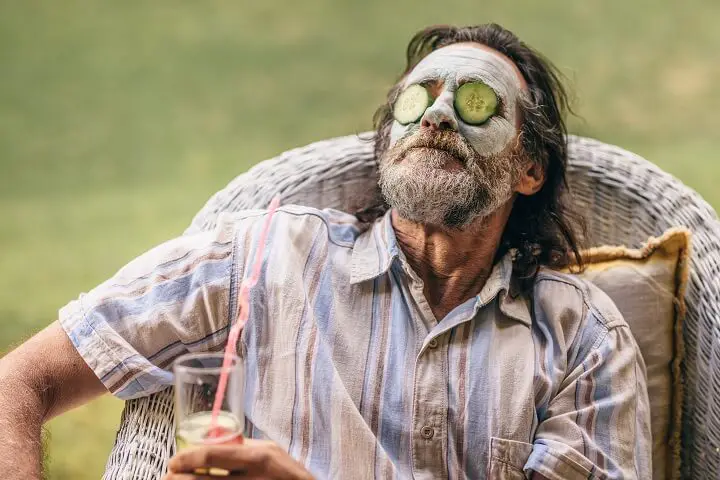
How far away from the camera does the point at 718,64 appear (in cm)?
460

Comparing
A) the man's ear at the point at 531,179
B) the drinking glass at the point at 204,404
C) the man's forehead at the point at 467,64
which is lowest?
the drinking glass at the point at 204,404

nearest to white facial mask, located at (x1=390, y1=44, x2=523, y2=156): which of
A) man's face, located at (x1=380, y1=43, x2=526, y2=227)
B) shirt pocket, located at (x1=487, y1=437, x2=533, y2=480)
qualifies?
man's face, located at (x1=380, y1=43, x2=526, y2=227)

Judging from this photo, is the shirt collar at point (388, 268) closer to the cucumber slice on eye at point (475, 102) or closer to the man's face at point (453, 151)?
the man's face at point (453, 151)

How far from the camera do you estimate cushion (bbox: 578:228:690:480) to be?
2.10 m

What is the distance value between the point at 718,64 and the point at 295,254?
3.51 metres

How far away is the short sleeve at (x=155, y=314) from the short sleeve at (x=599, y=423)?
65cm

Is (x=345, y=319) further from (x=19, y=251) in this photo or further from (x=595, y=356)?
(x=19, y=251)

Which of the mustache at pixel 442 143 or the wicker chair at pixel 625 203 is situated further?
the wicker chair at pixel 625 203

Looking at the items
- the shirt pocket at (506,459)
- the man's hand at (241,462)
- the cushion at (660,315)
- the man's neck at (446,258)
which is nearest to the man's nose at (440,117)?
the man's neck at (446,258)

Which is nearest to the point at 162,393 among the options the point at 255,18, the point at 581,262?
the point at 581,262

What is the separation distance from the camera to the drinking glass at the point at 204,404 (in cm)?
123

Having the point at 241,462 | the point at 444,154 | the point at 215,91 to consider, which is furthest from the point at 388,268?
the point at 215,91

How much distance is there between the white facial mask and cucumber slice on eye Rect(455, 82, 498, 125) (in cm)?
1

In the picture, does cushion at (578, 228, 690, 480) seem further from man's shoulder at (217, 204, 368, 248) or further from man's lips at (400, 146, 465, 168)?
man's shoulder at (217, 204, 368, 248)
